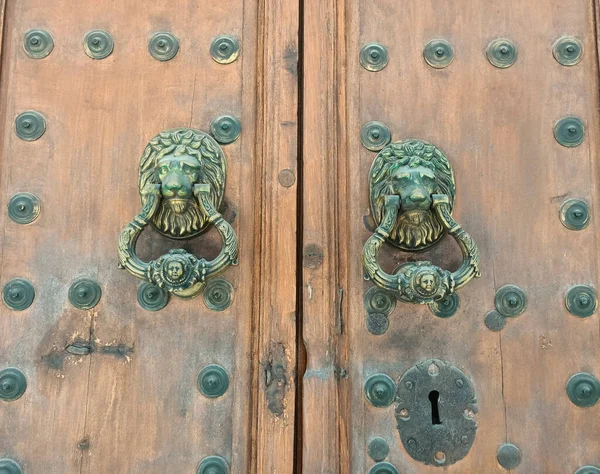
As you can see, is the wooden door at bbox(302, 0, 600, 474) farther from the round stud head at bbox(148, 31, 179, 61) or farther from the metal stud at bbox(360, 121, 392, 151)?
the round stud head at bbox(148, 31, 179, 61)

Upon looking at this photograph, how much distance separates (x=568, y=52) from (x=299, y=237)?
609 mm

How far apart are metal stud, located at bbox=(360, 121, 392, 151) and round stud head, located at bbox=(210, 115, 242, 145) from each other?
228 mm

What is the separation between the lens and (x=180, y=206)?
1.22 metres

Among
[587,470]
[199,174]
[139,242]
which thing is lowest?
[587,470]

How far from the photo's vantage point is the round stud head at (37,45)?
4.49 ft

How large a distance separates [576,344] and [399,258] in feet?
1.11

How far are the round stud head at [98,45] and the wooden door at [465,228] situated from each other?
0.36 metres

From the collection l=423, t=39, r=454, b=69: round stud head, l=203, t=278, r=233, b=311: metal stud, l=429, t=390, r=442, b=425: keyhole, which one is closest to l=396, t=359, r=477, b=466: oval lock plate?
l=429, t=390, r=442, b=425: keyhole

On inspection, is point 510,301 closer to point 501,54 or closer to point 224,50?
point 501,54

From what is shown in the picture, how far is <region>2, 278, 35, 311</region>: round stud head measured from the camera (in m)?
1.28

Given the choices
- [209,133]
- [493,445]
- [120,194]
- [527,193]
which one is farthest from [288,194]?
[493,445]

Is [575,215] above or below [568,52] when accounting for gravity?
below

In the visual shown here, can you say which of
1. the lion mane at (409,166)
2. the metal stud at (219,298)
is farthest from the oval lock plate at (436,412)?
the metal stud at (219,298)

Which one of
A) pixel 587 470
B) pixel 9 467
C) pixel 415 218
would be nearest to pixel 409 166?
pixel 415 218
